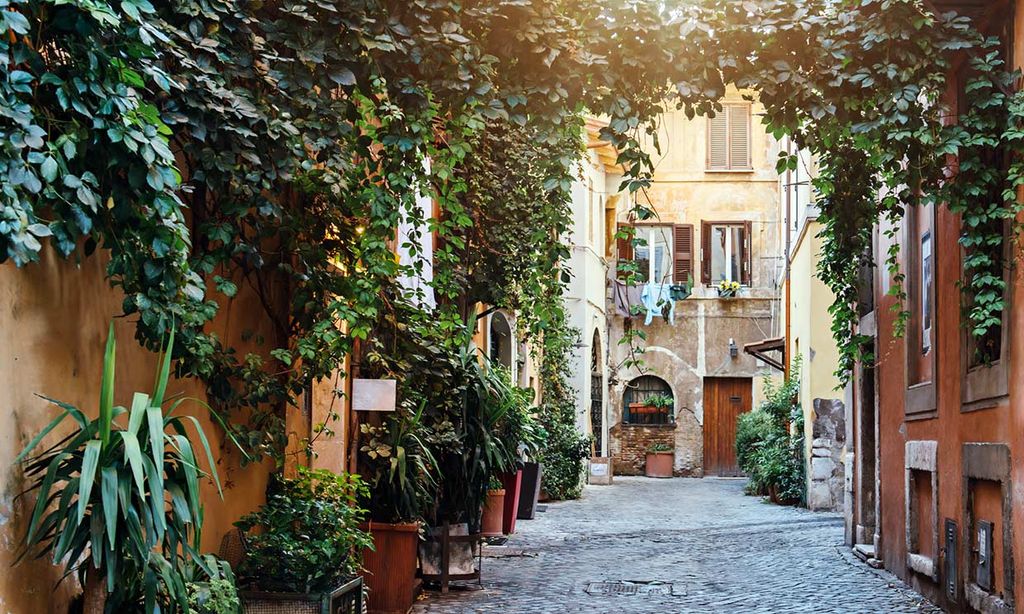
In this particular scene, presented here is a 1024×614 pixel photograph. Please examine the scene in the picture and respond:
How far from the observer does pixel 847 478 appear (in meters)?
14.3

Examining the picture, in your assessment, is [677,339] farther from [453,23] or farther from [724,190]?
[453,23]

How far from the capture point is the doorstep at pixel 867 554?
12250 millimetres

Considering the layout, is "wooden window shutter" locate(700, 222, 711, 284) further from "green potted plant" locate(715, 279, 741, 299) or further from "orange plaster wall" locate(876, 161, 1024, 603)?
"orange plaster wall" locate(876, 161, 1024, 603)

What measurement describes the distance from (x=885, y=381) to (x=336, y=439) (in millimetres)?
5902

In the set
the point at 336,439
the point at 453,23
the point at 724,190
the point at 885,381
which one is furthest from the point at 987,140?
the point at 724,190

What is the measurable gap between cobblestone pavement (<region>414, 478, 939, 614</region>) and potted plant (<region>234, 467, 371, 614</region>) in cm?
199

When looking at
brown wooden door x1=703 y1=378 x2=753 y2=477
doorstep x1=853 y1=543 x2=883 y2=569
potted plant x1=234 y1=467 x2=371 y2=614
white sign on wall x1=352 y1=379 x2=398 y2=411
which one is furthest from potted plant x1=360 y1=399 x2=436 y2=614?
brown wooden door x1=703 y1=378 x2=753 y2=477

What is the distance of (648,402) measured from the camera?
99.8 ft

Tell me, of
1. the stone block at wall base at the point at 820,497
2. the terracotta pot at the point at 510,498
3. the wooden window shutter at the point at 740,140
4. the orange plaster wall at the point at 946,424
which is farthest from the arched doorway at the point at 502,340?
the wooden window shutter at the point at 740,140

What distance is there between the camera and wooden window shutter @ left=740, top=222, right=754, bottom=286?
2992cm

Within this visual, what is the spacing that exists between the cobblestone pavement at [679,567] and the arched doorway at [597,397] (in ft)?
23.6

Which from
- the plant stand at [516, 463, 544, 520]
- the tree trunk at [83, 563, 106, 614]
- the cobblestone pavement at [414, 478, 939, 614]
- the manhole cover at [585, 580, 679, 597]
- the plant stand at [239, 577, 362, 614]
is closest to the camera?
the tree trunk at [83, 563, 106, 614]

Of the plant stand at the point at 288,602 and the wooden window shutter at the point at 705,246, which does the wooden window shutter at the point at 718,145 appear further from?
the plant stand at the point at 288,602

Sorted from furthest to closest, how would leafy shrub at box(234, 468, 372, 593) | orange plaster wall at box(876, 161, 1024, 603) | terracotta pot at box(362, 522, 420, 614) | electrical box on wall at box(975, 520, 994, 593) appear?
terracotta pot at box(362, 522, 420, 614) < electrical box on wall at box(975, 520, 994, 593) < orange plaster wall at box(876, 161, 1024, 603) < leafy shrub at box(234, 468, 372, 593)
